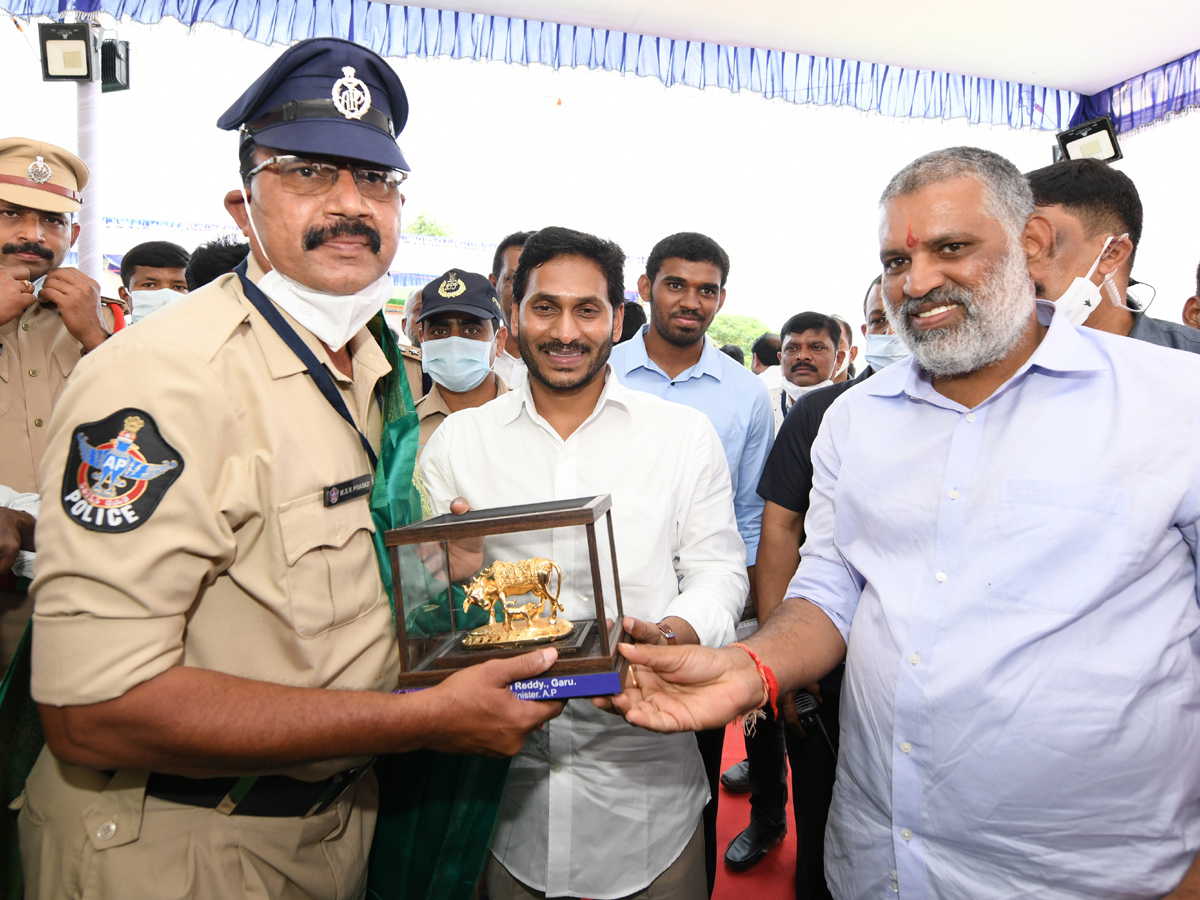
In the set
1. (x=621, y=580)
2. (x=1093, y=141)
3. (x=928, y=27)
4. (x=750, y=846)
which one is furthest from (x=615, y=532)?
(x=928, y=27)

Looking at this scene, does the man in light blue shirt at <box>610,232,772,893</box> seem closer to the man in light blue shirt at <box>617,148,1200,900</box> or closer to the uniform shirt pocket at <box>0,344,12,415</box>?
the man in light blue shirt at <box>617,148,1200,900</box>

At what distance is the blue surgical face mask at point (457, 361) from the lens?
373 cm

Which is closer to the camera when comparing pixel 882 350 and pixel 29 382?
pixel 29 382

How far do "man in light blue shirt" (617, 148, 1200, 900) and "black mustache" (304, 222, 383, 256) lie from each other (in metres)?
1.17

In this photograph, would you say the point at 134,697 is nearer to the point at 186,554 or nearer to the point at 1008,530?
the point at 186,554

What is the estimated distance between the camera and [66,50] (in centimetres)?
555

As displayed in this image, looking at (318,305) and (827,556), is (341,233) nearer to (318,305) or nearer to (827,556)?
(318,305)

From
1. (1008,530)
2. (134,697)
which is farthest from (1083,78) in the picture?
(134,697)

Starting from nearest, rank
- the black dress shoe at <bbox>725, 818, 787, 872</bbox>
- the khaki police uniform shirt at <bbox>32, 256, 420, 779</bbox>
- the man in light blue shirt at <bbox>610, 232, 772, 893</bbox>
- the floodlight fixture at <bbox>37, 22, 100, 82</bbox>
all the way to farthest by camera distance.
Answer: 1. the khaki police uniform shirt at <bbox>32, 256, 420, 779</bbox>
2. the black dress shoe at <bbox>725, 818, 787, 872</bbox>
3. the man in light blue shirt at <bbox>610, 232, 772, 893</bbox>
4. the floodlight fixture at <bbox>37, 22, 100, 82</bbox>

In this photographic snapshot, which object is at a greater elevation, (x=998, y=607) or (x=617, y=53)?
(x=617, y=53)

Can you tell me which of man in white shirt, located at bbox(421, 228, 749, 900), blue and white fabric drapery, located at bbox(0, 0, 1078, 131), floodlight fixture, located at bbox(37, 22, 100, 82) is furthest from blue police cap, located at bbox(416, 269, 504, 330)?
floodlight fixture, located at bbox(37, 22, 100, 82)

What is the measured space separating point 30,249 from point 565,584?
8.81 ft

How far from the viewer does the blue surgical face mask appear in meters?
3.73

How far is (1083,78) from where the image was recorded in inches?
321
